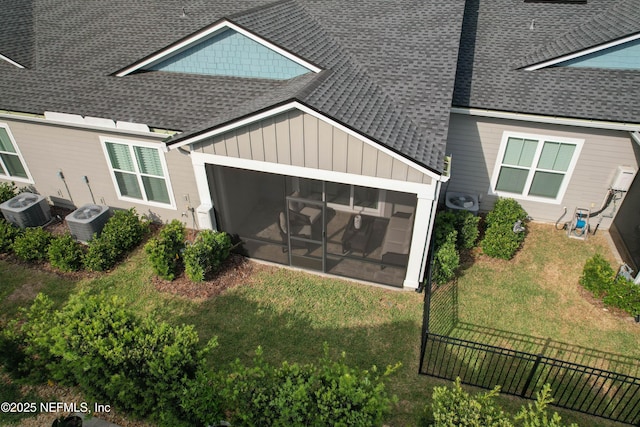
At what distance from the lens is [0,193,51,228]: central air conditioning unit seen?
11.4 m

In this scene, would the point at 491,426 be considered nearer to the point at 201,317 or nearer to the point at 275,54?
the point at 201,317

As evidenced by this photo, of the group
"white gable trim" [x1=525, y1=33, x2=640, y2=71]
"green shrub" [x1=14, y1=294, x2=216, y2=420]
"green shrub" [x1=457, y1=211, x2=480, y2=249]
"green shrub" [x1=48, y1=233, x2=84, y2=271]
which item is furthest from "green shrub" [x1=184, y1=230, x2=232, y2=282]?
"white gable trim" [x1=525, y1=33, x2=640, y2=71]

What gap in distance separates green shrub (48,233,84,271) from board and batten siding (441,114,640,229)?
10.7 meters

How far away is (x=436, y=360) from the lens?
8070 millimetres

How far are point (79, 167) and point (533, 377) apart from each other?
42.2ft

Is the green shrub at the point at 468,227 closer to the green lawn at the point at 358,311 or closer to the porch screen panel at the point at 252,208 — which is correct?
the green lawn at the point at 358,311

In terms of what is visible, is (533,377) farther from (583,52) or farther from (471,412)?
(583,52)

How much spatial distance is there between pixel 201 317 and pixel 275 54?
6.70 m

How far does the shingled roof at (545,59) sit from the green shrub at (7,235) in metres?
12.8

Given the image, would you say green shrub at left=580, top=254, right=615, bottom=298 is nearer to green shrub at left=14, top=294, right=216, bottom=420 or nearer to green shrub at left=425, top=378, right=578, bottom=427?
green shrub at left=425, top=378, right=578, bottom=427

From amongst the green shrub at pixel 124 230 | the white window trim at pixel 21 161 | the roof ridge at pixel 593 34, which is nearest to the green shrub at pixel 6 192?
the white window trim at pixel 21 161

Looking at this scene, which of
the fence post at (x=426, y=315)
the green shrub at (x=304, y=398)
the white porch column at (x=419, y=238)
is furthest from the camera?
the white porch column at (x=419, y=238)

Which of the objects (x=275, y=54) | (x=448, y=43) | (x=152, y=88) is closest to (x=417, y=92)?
(x=448, y=43)

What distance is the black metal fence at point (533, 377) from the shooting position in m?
7.16
